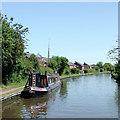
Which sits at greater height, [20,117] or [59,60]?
[59,60]

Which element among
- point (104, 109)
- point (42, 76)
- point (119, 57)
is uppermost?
point (119, 57)

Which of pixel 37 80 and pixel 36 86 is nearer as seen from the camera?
pixel 36 86

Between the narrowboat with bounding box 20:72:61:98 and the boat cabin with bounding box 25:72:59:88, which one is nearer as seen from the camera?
the narrowboat with bounding box 20:72:61:98

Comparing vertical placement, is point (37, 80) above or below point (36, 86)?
above

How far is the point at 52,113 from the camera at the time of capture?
1427cm

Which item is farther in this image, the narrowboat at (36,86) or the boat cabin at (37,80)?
the boat cabin at (37,80)

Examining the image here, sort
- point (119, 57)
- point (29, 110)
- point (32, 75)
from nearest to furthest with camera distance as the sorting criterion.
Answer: point (29, 110) < point (32, 75) < point (119, 57)

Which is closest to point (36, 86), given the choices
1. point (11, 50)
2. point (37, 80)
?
point (37, 80)

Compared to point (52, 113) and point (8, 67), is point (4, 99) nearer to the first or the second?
point (52, 113)

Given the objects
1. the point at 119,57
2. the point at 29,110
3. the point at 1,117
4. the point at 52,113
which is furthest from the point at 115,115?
the point at 119,57

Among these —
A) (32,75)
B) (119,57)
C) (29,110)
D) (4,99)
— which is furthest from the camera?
(119,57)

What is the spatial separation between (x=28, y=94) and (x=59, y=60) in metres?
50.9

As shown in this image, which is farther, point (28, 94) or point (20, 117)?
point (28, 94)

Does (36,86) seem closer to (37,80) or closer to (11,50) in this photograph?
(37,80)
